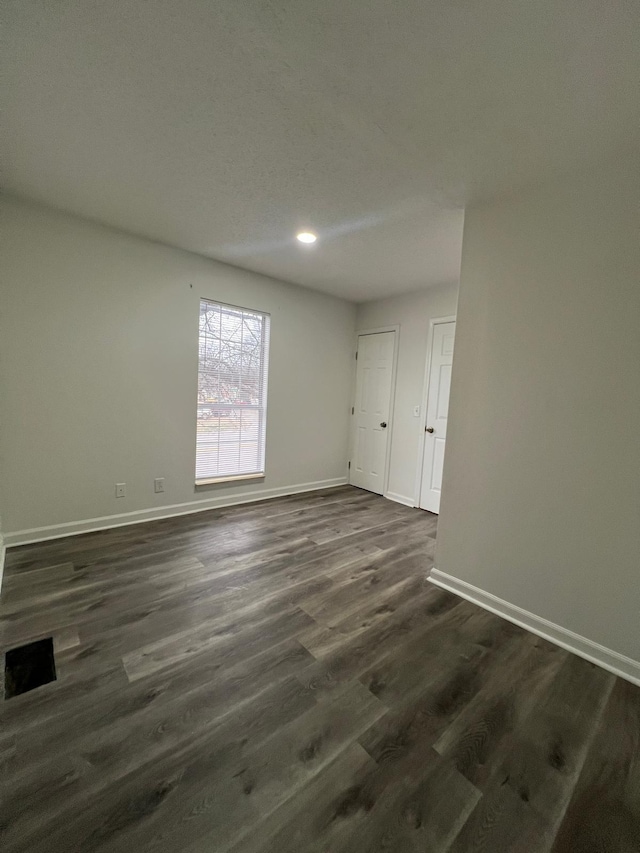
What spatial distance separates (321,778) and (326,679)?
40 centimetres

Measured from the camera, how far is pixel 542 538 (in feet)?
6.23

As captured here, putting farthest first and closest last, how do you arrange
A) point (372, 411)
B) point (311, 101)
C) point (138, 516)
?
point (372, 411) → point (138, 516) → point (311, 101)

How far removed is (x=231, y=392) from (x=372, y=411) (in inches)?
74.1

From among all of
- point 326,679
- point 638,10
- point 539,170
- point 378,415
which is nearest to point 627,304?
point 539,170

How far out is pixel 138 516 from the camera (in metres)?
3.11

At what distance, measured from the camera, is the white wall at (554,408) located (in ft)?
5.37

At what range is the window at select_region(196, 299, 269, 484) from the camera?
3434mm

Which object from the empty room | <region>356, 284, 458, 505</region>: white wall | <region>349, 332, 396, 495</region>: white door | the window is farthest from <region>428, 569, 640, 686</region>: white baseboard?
the window

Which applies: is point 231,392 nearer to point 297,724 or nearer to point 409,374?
point 409,374

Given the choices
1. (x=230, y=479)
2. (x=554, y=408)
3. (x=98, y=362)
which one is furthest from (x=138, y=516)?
(x=554, y=408)

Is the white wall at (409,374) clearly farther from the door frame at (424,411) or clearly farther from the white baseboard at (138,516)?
the white baseboard at (138,516)

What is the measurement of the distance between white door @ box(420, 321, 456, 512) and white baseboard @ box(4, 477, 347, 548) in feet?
4.82

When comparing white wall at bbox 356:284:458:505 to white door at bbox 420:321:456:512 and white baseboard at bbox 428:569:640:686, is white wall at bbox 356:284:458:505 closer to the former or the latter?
white door at bbox 420:321:456:512

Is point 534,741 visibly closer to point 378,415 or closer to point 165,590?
point 165,590
